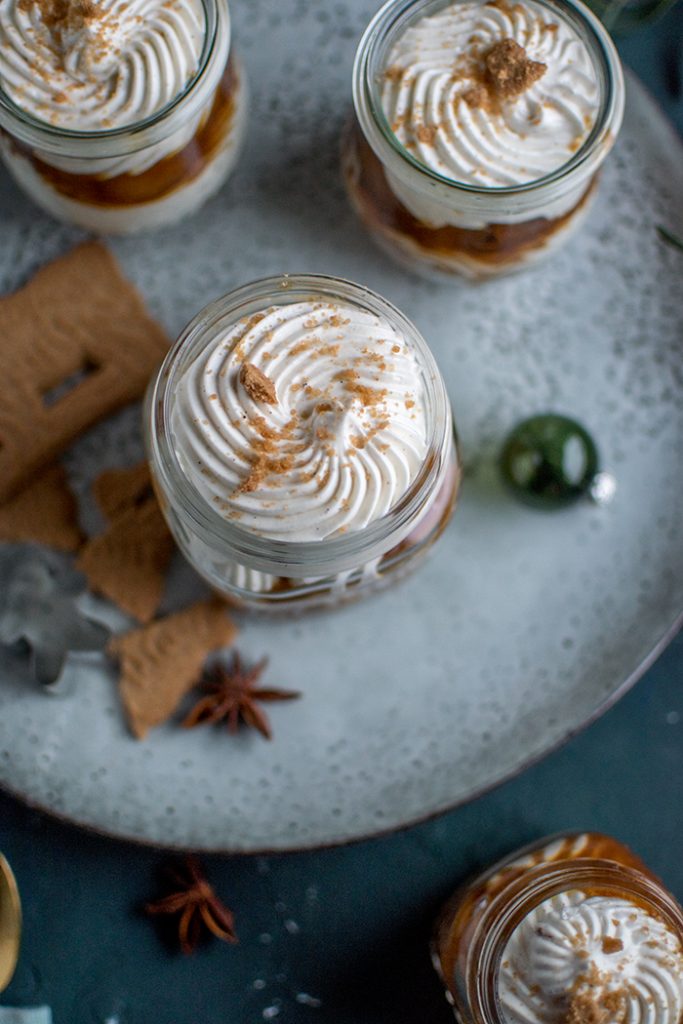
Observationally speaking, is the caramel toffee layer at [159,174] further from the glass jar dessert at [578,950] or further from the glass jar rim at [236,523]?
the glass jar dessert at [578,950]

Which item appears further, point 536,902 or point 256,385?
point 536,902

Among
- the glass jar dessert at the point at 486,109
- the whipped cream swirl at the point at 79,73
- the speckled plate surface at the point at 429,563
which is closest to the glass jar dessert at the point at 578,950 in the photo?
the speckled plate surface at the point at 429,563

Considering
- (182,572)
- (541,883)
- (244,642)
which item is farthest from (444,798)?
(182,572)

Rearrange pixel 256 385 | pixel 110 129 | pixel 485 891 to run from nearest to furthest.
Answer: pixel 256 385 → pixel 110 129 → pixel 485 891

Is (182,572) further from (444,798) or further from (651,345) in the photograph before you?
(651,345)

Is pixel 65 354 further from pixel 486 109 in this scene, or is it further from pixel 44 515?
pixel 486 109

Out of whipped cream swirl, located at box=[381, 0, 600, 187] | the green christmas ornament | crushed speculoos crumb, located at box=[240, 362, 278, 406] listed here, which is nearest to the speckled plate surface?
the green christmas ornament

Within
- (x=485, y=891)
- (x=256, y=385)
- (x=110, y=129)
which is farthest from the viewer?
(x=485, y=891)

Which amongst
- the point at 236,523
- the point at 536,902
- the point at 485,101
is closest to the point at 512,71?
the point at 485,101

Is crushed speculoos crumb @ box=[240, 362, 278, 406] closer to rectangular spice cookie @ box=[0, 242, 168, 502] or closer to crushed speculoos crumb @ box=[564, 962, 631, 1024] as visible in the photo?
rectangular spice cookie @ box=[0, 242, 168, 502]
